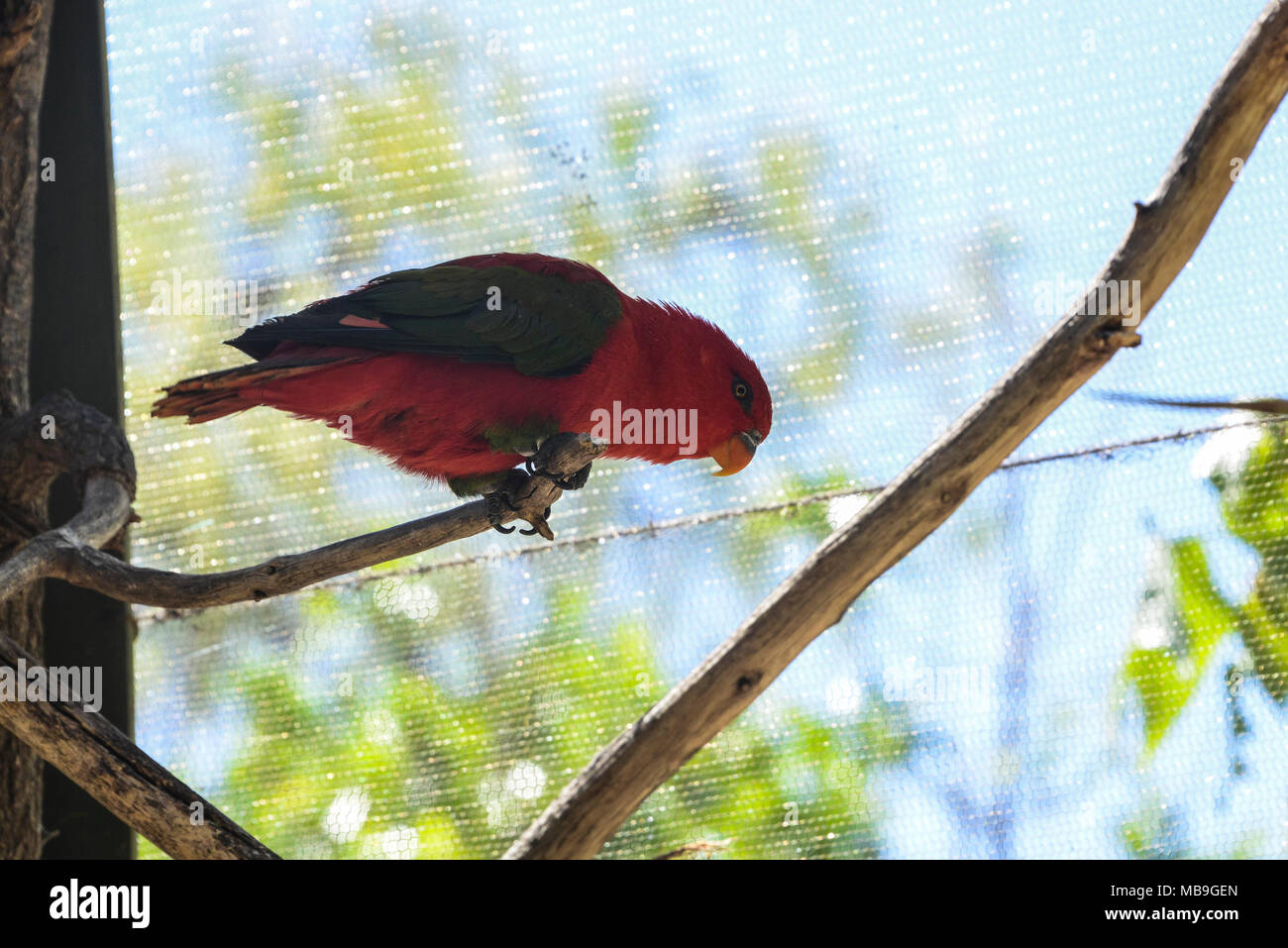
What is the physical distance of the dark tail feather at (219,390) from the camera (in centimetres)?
216

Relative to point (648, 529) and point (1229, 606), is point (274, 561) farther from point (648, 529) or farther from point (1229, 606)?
point (1229, 606)

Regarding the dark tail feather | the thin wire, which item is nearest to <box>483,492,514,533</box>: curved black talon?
the dark tail feather

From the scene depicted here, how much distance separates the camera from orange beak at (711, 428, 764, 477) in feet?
8.60

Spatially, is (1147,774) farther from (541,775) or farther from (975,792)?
(541,775)

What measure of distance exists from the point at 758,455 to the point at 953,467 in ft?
4.20

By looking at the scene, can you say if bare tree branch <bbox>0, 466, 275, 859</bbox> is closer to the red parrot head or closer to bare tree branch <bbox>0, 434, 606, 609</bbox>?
bare tree branch <bbox>0, 434, 606, 609</bbox>

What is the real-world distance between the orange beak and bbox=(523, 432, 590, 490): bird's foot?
0.31m

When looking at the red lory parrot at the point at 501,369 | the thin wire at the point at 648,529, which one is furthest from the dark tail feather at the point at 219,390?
the thin wire at the point at 648,529

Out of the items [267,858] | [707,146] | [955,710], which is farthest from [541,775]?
[707,146]

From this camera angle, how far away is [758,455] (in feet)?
11.0

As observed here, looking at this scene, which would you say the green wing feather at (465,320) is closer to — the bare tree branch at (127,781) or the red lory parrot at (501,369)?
the red lory parrot at (501,369)

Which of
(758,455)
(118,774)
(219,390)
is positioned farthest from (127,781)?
(758,455)

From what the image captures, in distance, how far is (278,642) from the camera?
3443 millimetres
